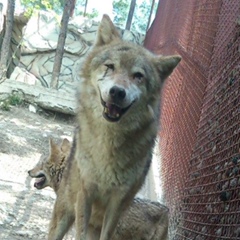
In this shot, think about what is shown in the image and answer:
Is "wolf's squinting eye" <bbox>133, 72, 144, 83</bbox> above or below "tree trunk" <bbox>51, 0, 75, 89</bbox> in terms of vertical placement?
below

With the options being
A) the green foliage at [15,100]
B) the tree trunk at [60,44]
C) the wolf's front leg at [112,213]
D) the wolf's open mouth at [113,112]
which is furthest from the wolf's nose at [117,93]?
the tree trunk at [60,44]

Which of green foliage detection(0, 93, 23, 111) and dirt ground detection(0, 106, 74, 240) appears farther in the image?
green foliage detection(0, 93, 23, 111)

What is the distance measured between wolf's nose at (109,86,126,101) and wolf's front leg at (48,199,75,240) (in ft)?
3.73

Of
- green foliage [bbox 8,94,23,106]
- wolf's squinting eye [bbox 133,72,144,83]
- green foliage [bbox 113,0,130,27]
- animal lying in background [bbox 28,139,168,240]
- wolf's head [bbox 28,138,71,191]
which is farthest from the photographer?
green foliage [bbox 113,0,130,27]

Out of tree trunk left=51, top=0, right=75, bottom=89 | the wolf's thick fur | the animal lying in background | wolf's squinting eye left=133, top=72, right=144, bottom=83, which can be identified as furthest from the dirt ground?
tree trunk left=51, top=0, right=75, bottom=89

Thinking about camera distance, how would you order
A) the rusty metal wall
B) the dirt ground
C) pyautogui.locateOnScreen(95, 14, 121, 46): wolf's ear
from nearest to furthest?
the rusty metal wall, pyautogui.locateOnScreen(95, 14, 121, 46): wolf's ear, the dirt ground

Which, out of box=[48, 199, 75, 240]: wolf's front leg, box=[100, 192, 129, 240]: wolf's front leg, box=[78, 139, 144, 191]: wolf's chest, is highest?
box=[78, 139, 144, 191]: wolf's chest

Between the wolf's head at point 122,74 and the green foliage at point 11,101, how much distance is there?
8170 millimetres

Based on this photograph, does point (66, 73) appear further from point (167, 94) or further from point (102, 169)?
point (102, 169)

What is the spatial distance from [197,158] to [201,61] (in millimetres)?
1216

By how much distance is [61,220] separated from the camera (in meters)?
3.70

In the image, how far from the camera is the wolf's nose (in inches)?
112

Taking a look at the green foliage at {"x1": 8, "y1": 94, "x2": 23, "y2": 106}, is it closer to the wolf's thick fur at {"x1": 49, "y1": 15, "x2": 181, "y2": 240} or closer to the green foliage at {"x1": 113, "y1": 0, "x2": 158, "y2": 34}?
the wolf's thick fur at {"x1": 49, "y1": 15, "x2": 181, "y2": 240}

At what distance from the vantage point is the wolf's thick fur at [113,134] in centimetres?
317
